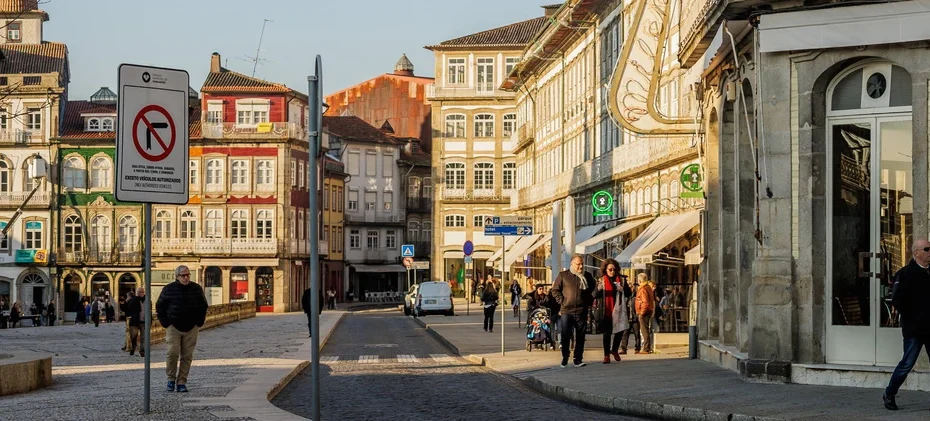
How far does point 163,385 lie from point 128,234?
240ft

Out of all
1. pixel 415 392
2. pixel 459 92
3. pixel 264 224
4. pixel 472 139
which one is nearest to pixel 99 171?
pixel 264 224

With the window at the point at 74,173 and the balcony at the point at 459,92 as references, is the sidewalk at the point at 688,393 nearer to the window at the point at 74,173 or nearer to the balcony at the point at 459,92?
the window at the point at 74,173

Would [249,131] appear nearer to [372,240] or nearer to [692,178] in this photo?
[372,240]

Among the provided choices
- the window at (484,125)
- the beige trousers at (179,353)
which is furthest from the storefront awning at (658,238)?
the window at (484,125)

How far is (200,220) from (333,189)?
1714 cm

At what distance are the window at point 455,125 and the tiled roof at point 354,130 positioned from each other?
1402cm

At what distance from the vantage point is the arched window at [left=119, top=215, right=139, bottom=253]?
90.7m

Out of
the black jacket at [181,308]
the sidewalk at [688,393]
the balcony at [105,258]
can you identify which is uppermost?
the black jacket at [181,308]

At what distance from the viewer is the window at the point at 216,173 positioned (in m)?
90.4

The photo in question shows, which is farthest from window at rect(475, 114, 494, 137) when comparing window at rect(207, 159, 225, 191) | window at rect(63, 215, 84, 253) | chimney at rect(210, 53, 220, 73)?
window at rect(63, 215, 84, 253)

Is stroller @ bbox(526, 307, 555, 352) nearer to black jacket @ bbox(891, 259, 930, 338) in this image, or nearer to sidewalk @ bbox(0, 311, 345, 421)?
sidewalk @ bbox(0, 311, 345, 421)

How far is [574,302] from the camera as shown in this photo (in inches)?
906

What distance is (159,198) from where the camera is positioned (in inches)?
572

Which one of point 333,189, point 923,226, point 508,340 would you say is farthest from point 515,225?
point 333,189
